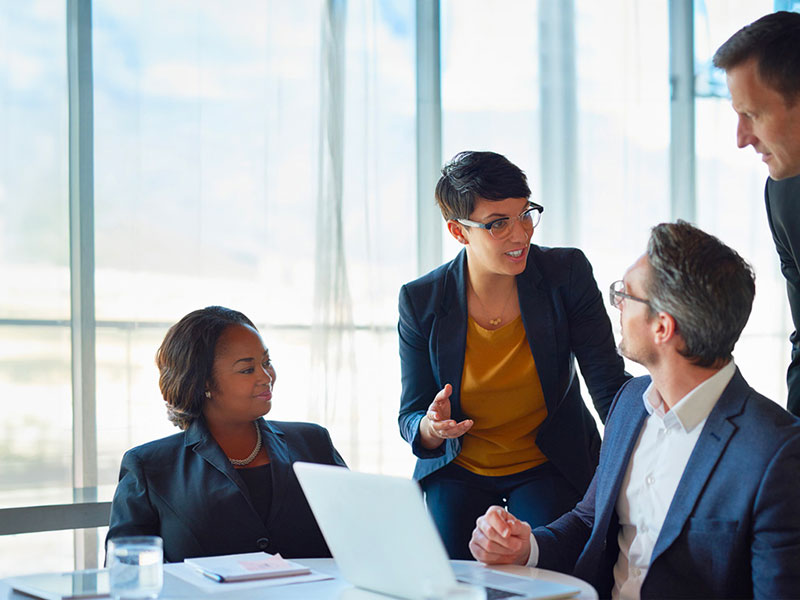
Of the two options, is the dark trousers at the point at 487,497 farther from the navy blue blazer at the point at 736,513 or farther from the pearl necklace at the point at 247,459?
the navy blue blazer at the point at 736,513

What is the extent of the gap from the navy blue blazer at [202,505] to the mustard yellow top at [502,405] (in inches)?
21.0

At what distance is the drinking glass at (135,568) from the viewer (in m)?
1.44

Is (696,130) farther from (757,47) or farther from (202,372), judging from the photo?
(202,372)

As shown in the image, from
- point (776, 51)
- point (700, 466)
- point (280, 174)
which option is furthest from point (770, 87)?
point (280, 174)

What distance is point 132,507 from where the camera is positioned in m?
2.16

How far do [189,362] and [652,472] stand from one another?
1.26 metres

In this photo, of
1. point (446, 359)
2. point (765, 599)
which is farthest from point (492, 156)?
point (765, 599)

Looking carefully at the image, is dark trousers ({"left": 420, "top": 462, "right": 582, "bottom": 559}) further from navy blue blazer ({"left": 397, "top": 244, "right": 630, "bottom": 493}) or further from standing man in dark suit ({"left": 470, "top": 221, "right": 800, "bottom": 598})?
standing man in dark suit ({"left": 470, "top": 221, "right": 800, "bottom": 598})

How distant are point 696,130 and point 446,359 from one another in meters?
2.62

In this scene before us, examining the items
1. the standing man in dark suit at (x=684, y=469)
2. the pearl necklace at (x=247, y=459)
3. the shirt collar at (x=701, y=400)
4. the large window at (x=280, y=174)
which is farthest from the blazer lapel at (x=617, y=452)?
the large window at (x=280, y=174)

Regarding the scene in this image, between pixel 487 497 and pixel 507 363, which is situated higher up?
pixel 507 363

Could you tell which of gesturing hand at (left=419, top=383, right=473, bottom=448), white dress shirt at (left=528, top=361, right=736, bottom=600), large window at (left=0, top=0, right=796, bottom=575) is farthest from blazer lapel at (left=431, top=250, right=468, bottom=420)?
large window at (left=0, top=0, right=796, bottom=575)

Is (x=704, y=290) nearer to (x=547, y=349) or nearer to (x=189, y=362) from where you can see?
(x=547, y=349)

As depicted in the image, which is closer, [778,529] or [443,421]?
[778,529]
